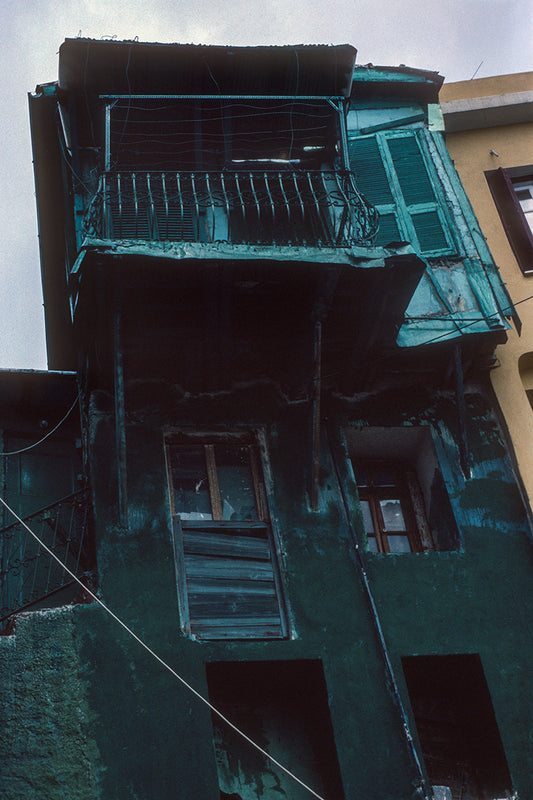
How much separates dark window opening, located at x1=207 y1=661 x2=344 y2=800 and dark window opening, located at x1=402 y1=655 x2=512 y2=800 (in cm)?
85

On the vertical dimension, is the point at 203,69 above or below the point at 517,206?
above

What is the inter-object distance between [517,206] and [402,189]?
1.39 metres

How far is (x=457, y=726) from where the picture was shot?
803cm

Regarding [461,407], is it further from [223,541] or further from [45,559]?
[45,559]

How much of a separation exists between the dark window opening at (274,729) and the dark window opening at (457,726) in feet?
2.78

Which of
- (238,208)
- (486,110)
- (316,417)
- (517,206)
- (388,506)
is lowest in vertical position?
(388,506)

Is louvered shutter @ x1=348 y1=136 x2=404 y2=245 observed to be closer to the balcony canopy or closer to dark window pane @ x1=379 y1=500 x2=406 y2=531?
the balcony canopy

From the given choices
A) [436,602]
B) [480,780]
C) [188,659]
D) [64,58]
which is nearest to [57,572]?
[188,659]

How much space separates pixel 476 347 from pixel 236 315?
236 centimetres

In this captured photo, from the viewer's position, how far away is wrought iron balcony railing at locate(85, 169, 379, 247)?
9.09 meters

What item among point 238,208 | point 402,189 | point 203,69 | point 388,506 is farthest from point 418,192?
point 388,506

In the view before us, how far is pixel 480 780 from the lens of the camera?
25.2 ft

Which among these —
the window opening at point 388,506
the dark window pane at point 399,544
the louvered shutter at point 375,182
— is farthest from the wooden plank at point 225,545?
the louvered shutter at point 375,182

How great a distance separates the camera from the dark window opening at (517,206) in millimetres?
10516
